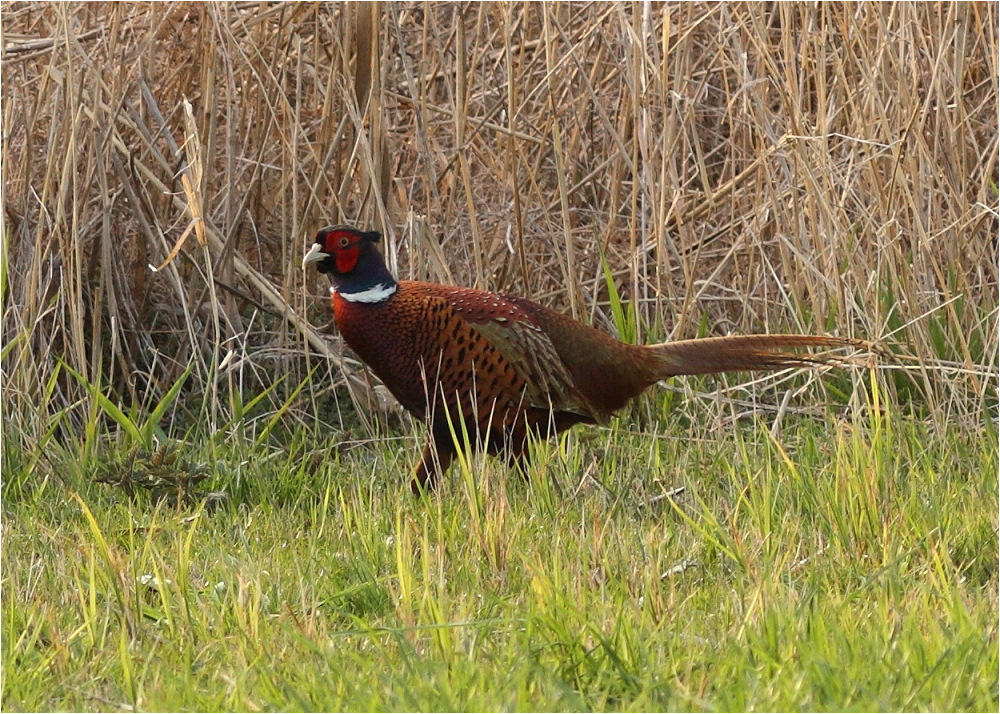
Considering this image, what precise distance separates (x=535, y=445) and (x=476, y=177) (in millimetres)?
1507

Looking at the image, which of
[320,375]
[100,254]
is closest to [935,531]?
[320,375]

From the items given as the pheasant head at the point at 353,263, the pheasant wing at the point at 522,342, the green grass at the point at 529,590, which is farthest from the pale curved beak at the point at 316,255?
the green grass at the point at 529,590

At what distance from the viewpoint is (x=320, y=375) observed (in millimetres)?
4121

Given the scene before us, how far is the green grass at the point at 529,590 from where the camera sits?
1775mm

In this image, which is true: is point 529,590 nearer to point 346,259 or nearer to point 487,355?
point 487,355

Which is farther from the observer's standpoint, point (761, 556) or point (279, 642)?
point (761, 556)

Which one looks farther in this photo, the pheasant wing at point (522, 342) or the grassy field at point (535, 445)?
the pheasant wing at point (522, 342)

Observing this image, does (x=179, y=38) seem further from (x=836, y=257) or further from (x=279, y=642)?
(x=279, y=642)

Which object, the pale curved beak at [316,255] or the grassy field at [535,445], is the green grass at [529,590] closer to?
the grassy field at [535,445]

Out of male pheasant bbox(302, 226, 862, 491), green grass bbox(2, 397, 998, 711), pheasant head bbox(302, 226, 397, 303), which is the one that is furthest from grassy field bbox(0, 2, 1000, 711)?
pheasant head bbox(302, 226, 397, 303)

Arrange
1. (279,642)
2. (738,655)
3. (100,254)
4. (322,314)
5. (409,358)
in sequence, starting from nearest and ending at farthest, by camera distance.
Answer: (738,655), (279,642), (409,358), (100,254), (322,314)

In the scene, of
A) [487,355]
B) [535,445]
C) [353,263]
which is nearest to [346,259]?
[353,263]

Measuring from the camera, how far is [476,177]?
429 cm

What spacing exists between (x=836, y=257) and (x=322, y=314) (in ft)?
5.69
